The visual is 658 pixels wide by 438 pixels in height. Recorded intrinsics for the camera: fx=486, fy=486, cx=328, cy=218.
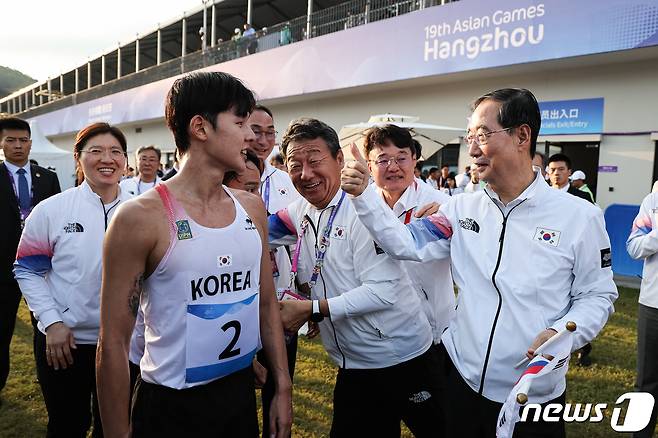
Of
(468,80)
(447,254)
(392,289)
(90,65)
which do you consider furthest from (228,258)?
(90,65)

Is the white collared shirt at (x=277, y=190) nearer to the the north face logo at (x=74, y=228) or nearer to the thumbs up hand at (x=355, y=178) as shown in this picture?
the the north face logo at (x=74, y=228)

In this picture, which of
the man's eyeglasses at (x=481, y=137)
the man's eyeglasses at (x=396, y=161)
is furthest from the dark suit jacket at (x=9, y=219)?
the man's eyeglasses at (x=481, y=137)

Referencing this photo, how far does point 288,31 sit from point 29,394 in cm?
1611

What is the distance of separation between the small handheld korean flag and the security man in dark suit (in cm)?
433

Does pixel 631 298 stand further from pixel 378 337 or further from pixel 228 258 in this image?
pixel 228 258

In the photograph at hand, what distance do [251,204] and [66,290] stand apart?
1.54m

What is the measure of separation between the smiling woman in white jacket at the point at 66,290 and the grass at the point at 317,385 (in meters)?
1.53

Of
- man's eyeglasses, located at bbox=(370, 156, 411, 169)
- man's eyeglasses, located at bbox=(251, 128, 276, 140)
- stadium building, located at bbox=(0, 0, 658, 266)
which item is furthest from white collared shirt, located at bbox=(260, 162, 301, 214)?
stadium building, located at bbox=(0, 0, 658, 266)

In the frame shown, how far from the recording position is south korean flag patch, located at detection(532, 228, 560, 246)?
2129 mm

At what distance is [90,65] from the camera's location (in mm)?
40219

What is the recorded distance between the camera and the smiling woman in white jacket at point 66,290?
9.48ft

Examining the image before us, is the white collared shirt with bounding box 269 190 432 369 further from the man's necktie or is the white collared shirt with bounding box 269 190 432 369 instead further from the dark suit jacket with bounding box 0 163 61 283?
the man's necktie

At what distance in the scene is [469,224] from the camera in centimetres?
240

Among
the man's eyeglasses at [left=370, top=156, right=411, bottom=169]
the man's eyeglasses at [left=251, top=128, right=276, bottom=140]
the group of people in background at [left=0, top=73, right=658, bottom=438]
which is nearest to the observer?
the group of people in background at [left=0, top=73, right=658, bottom=438]
